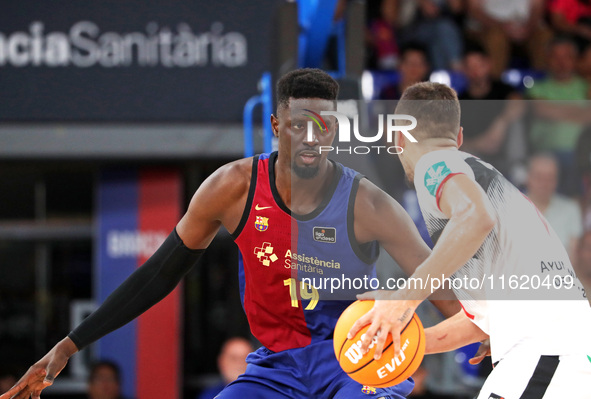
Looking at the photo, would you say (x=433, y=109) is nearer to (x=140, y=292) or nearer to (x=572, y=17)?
(x=140, y=292)

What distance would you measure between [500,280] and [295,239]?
0.85 meters

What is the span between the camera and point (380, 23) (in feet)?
26.4

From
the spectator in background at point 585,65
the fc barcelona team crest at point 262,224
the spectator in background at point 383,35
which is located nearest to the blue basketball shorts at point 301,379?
the fc barcelona team crest at point 262,224

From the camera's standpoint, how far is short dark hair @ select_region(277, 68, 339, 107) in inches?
130

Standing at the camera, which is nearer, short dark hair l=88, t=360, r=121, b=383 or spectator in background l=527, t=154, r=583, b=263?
spectator in background l=527, t=154, r=583, b=263

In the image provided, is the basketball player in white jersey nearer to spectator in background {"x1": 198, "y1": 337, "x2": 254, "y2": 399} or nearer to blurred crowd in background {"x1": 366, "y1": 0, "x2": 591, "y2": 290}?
blurred crowd in background {"x1": 366, "y1": 0, "x2": 591, "y2": 290}

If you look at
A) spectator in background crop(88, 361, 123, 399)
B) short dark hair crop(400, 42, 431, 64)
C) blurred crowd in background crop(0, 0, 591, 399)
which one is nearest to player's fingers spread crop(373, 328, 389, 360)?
blurred crowd in background crop(0, 0, 591, 399)

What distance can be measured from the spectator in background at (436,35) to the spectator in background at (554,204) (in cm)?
301

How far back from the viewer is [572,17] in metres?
8.44

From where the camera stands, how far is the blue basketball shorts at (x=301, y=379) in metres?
3.20

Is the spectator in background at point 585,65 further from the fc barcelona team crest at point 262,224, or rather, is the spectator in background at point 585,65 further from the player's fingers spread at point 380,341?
the player's fingers spread at point 380,341

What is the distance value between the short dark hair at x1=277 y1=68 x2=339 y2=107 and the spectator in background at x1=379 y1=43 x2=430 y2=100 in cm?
342

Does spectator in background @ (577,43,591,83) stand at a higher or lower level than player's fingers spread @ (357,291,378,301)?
higher

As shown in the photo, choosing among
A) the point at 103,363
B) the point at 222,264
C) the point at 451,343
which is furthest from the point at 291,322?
the point at 222,264
